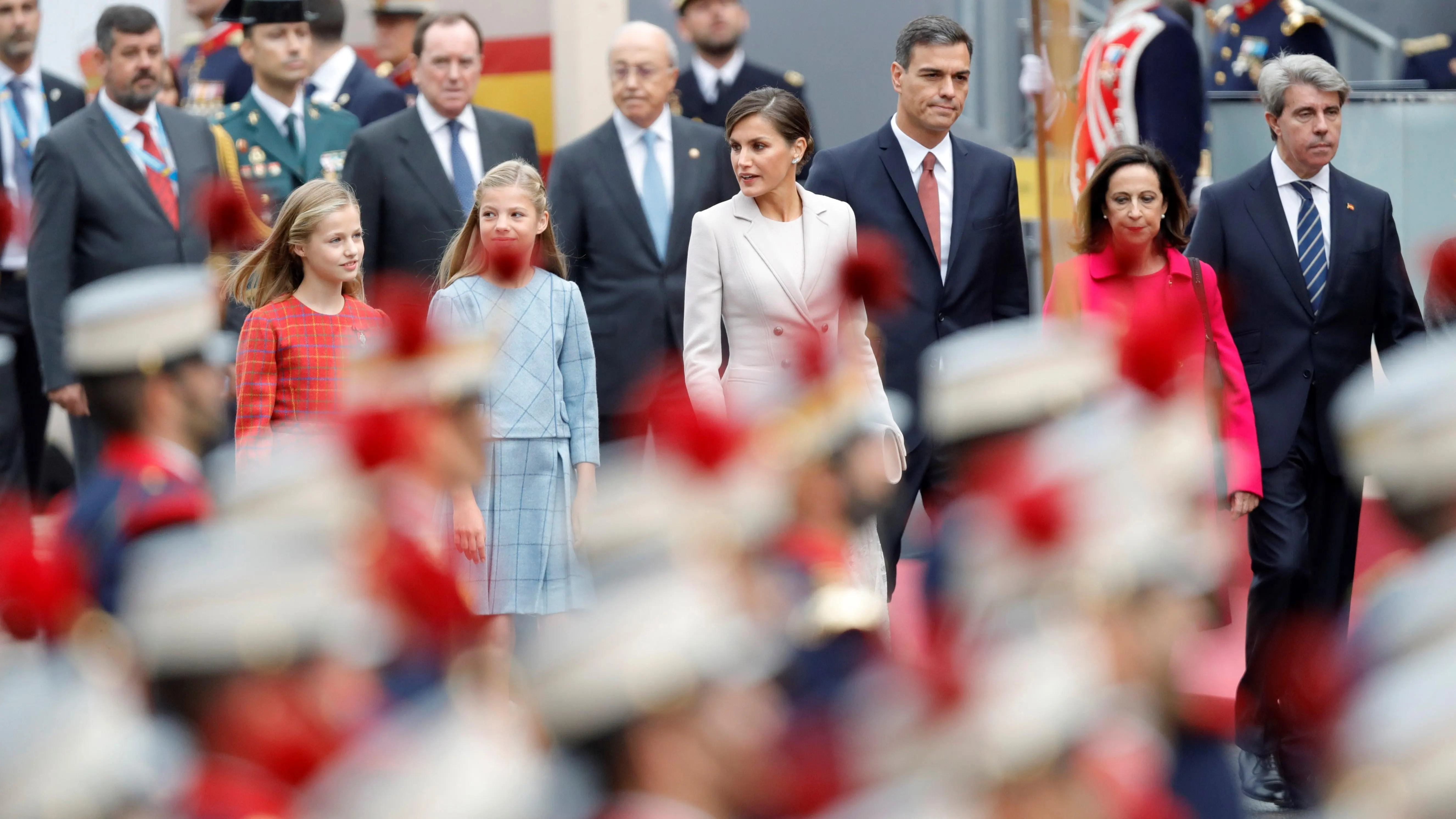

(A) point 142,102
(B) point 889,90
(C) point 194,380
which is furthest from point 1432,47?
(C) point 194,380

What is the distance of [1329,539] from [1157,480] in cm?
303

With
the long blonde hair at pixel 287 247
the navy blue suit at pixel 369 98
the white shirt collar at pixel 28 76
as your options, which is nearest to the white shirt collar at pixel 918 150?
the long blonde hair at pixel 287 247

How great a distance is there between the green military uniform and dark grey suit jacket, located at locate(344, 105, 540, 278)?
1.09 ft

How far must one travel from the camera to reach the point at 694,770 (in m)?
2.10

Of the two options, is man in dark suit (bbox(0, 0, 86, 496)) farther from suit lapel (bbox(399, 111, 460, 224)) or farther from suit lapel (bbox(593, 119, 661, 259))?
suit lapel (bbox(593, 119, 661, 259))

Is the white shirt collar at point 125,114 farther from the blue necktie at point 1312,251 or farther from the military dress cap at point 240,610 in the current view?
the military dress cap at point 240,610

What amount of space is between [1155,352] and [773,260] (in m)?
2.44

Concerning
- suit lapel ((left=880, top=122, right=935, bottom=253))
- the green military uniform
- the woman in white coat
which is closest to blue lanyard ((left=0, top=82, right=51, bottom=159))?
the green military uniform

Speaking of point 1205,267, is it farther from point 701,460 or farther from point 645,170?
point 701,460

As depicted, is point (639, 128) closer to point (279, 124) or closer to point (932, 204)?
point (932, 204)

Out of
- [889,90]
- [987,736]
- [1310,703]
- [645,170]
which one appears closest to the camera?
[987,736]

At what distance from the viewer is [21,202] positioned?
6.93 m

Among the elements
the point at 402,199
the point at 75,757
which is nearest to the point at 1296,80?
the point at 402,199

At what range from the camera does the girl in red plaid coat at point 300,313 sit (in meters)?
5.30
